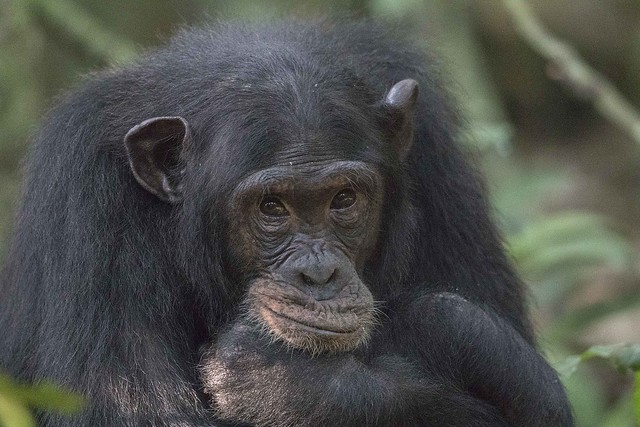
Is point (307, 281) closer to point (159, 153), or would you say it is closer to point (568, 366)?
point (159, 153)

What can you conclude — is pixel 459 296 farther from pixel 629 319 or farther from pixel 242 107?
pixel 629 319

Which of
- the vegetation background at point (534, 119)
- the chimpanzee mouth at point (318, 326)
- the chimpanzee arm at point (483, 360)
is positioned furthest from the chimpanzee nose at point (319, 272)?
the vegetation background at point (534, 119)

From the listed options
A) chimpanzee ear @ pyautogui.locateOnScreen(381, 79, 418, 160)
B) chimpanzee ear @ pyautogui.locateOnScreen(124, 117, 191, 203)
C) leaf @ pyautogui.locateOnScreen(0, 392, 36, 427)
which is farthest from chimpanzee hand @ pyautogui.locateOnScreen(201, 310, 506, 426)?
leaf @ pyautogui.locateOnScreen(0, 392, 36, 427)

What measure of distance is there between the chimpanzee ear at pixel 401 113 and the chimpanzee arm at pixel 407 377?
3.04ft

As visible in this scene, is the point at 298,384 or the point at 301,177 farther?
the point at 301,177

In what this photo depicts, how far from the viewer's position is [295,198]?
5.80 meters

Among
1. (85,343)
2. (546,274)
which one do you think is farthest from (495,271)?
(546,274)

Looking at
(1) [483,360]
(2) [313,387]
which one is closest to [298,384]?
(2) [313,387]

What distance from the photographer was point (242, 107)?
232 inches

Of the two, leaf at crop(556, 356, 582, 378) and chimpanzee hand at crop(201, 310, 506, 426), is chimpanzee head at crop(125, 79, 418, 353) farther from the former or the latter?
leaf at crop(556, 356, 582, 378)

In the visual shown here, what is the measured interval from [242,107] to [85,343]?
1.48 metres

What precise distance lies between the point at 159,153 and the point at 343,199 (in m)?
1.03

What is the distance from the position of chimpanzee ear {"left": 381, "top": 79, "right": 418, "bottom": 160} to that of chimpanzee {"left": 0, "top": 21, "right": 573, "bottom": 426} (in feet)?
0.04

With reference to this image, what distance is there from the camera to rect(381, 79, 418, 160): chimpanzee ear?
20.7 ft
